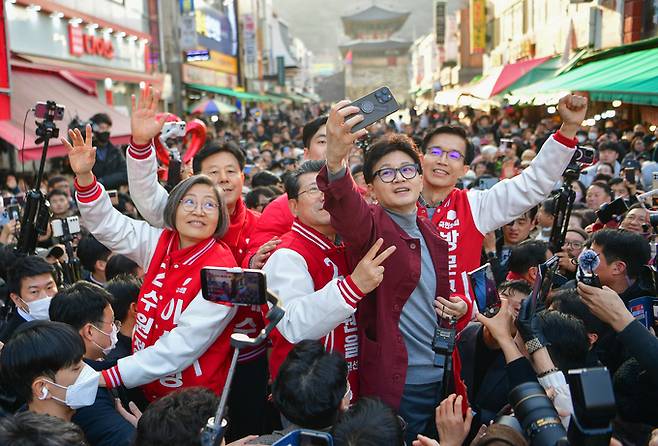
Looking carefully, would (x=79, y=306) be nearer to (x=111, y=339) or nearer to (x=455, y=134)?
(x=111, y=339)

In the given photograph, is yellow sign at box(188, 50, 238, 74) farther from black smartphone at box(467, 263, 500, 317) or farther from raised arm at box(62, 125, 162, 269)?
black smartphone at box(467, 263, 500, 317)

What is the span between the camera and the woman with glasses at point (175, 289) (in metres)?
2.43

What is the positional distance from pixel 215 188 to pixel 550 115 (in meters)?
18.2

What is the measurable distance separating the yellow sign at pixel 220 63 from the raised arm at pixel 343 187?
2696 centimetres

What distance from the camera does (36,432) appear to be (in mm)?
1770

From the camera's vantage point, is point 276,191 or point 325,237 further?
point 276,191

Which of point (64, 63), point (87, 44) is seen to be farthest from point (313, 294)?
point (87, 44)

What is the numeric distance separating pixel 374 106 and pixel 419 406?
4.02 feet

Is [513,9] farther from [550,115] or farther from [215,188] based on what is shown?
[215,188]

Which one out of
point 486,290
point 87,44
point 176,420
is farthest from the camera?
point 87,44

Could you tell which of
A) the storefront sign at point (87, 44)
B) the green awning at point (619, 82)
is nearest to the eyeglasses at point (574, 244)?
the green awning at point (619, 82)

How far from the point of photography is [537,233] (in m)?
5.31

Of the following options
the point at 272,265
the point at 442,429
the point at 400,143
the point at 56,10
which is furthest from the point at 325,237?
the point at 56,10

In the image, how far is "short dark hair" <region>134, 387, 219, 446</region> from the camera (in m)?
1.86
